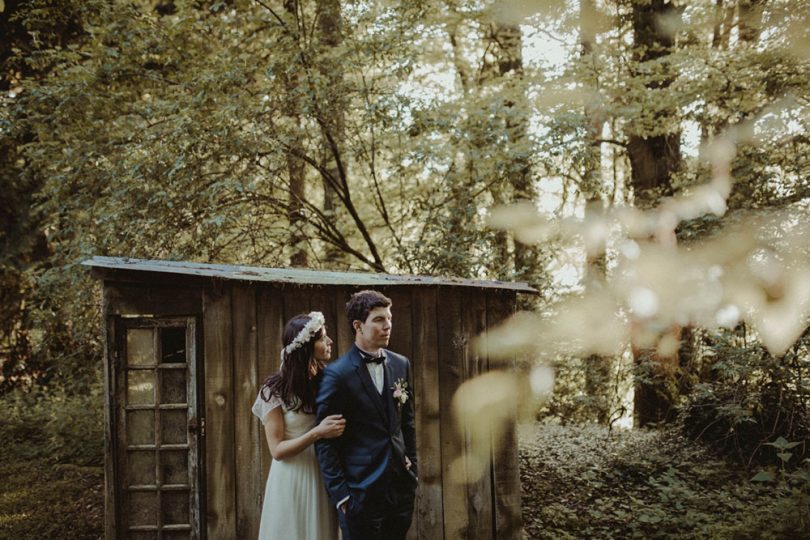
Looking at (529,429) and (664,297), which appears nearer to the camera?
(664,297)

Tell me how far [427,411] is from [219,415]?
1758mm

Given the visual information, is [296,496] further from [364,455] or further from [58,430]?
[58,430]

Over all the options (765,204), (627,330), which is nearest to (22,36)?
(627,330)

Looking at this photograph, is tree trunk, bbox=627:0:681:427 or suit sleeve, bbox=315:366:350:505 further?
tree trunk, bbox=627:0:681:427

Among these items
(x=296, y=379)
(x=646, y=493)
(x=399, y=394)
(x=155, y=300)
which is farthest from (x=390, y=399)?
(x=646, y=493)

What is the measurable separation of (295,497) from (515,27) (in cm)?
1098

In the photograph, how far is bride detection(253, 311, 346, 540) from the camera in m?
3.59

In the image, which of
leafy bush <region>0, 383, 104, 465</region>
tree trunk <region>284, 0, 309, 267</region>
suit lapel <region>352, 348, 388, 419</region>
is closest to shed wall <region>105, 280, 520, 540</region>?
suit lapel <region>352, 348, 388, 419</region>

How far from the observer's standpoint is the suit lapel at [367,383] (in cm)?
361

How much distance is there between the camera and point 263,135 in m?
8.12

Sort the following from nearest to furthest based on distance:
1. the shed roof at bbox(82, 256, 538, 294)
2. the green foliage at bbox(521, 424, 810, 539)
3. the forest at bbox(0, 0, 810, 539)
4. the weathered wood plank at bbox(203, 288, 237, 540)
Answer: the shed roof at bbox(82, 256, 538, 294)
the weathered wood plank at bbox(203, 288, 237, 540)
the green foliage at bbox(521, 424, 810, 539)
the forest at bbox(0, 0, 810, 539)

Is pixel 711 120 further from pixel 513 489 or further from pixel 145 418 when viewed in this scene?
pixel 145 418

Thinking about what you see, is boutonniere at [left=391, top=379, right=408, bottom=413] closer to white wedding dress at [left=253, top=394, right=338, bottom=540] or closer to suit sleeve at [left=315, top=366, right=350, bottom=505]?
suit sleeve at [left=315, top=366, right=350, bottom=505]

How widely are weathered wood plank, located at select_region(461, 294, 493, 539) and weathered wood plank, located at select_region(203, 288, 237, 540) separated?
6.54 ft
